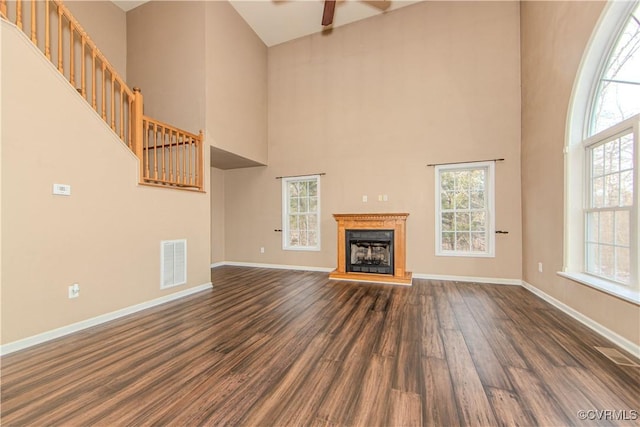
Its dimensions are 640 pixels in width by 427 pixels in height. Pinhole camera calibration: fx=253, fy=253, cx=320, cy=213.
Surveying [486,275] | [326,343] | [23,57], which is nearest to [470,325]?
[326,343]

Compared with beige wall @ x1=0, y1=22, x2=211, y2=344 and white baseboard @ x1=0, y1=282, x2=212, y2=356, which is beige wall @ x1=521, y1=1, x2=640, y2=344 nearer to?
white baseboard @ x1=0, y1=282, x2=212, y2=356

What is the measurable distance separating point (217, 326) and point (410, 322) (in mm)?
2029

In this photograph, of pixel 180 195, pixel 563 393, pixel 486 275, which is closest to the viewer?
pixel 563 393

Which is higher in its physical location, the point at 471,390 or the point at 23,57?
the point at 23,57

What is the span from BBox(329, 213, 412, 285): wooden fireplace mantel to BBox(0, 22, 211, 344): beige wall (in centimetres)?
299

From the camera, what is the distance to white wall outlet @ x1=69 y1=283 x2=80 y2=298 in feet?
8.26

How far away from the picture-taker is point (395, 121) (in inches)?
195

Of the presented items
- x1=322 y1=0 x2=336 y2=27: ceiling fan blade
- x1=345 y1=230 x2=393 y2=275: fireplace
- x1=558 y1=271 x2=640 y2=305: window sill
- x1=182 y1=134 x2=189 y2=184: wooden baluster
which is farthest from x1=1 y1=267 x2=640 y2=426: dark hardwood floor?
x1=322 y1=0 x2=336 y2=27: ceiling fan blade

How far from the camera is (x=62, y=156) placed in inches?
97.3

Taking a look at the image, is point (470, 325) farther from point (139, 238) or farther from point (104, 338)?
point (139, 238)

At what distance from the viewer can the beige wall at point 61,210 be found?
215 cm

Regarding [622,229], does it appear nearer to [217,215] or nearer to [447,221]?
[447,221]

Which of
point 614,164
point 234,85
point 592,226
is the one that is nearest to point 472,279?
point 592,226

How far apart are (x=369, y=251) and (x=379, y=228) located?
0.51 m
